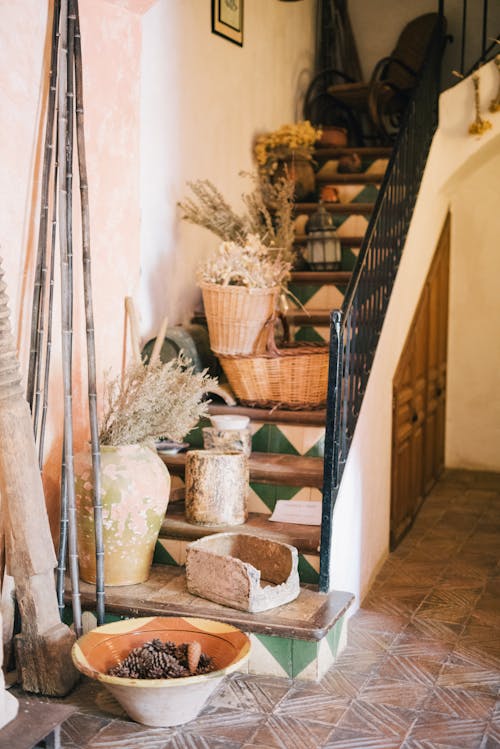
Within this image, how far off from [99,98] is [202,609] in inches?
Answer: 87.4

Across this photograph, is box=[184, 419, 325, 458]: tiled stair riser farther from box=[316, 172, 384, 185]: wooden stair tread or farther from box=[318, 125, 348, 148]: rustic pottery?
box=[318, 125, 348, 148]: rustic pottery

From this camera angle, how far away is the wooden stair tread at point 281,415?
14.8 ft

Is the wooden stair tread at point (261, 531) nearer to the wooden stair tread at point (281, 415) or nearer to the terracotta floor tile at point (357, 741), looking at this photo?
the wooden stair tread at point (281, 415)

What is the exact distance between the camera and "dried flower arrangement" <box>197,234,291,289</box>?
466 centimetres

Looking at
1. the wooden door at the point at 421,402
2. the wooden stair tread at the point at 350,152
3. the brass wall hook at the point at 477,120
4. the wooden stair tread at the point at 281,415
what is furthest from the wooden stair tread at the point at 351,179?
the wooden stair tread at the point at 281,415

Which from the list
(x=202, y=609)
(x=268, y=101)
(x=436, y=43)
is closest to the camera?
(x=202, y=609)

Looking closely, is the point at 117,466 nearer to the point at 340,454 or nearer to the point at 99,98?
the point at 340,454

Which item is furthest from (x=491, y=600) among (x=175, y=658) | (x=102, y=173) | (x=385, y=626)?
(x=102, y=173)

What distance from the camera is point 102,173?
13.4 feet

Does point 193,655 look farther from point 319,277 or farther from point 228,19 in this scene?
point 228,19

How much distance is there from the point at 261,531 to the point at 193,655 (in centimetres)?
93

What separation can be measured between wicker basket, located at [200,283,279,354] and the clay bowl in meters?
1.71

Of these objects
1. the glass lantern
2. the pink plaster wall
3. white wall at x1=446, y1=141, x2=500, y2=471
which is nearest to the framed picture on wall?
the glass lantern

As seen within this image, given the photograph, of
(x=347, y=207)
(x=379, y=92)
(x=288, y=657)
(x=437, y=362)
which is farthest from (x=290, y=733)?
(x=379, y=92)
